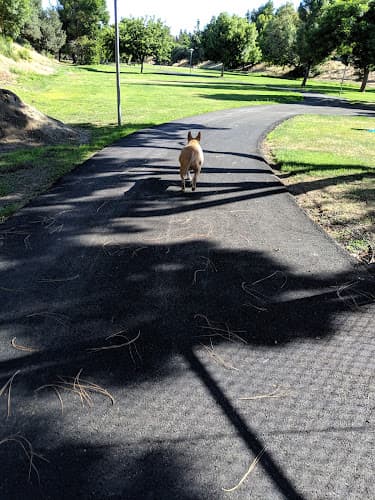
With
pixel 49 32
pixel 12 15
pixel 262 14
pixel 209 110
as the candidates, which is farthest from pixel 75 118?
pixel 262 14

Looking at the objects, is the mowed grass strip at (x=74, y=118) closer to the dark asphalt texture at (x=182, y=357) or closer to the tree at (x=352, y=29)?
the dark asphalt texture at (x=182, y=357)

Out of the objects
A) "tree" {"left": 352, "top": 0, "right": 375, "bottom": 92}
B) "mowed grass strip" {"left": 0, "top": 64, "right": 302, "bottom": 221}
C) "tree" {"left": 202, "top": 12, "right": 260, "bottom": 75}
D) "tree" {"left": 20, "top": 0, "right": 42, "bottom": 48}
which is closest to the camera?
"mowed grass strip" {"left": 0, "top": 64, "right": 302, "bottom": 221}

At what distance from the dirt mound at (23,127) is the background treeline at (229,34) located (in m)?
32.2

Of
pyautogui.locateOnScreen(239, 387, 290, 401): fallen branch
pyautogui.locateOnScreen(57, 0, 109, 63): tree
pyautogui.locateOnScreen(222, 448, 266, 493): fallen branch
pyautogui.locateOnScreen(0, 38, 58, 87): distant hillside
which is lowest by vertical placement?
pyautogui.locateOnScreen(239, 387, 290, 401): fallen branch

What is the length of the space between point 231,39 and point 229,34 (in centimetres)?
86

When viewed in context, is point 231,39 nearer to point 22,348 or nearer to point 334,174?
point 334,174

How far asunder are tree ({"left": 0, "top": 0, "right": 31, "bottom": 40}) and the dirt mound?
32.0 m

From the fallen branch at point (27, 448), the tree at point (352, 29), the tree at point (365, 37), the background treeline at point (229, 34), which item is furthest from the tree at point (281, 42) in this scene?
the fallen branch at point (27, 448)

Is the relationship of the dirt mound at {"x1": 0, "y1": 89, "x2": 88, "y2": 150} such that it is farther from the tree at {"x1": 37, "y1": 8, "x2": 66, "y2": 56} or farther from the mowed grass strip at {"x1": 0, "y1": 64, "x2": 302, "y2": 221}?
the tree at {"x1": 37, "y1": 8, "x2": 66, "y2": 56}

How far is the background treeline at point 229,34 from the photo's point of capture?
3494 cm

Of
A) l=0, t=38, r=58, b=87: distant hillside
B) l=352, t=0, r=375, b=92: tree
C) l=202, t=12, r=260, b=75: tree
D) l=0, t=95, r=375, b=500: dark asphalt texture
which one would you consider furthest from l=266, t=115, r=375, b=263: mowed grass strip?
l=202, t=12, r=260, b=75: tree

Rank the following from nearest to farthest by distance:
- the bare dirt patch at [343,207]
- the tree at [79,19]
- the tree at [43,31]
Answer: the bare dirt patch at [343,207], the tree at [43,31], the tree at [79,19]

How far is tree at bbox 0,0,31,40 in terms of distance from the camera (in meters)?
35.9

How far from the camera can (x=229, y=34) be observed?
2259 inches
